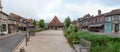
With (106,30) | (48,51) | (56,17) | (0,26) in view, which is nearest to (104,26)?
(106,30)

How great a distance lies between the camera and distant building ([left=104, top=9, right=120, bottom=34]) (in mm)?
55350

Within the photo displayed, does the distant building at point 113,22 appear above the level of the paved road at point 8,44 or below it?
above

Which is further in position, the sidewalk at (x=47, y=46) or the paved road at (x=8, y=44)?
the paved road at (x=8, y=44)

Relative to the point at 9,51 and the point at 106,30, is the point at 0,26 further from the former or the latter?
the point at 9,51

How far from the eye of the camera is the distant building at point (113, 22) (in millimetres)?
55350

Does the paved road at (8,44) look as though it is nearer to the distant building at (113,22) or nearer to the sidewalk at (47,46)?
the sidewalk at (47,46)

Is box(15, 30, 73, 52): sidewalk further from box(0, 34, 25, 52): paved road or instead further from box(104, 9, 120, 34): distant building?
box(104, 9, 120, 34): distant building

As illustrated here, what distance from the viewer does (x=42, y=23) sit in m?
138

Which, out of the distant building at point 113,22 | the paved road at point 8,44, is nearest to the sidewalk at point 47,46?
the paved road at point 8,44

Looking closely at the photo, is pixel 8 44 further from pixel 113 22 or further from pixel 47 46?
pixel 113 22

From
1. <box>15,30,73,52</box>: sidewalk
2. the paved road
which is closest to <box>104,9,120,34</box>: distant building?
<box>15,30,73,52</box>: sidewalk

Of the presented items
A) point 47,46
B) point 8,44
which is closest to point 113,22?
point 8,44

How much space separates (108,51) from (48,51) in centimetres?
914

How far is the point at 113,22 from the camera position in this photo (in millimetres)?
57156
